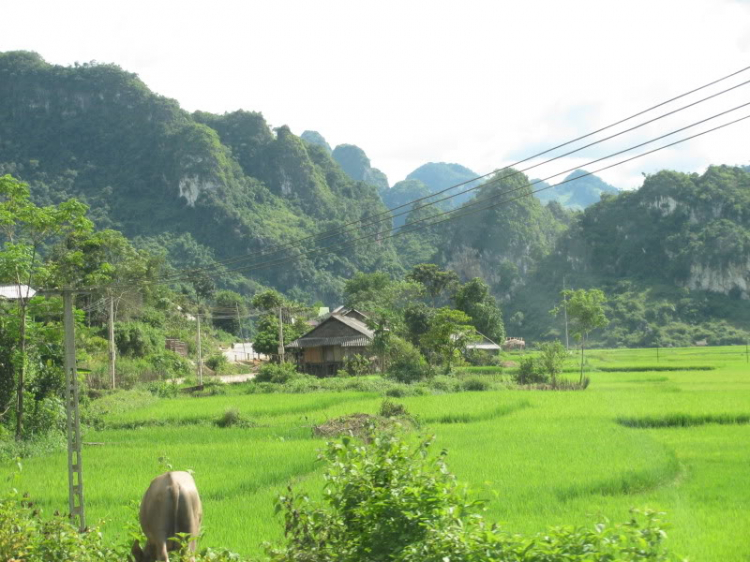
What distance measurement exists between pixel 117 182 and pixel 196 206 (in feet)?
31.7

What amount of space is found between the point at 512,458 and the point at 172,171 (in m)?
70.2

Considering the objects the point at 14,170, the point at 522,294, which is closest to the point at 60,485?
the point at 522,294

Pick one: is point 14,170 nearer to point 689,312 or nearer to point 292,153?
point 292,153

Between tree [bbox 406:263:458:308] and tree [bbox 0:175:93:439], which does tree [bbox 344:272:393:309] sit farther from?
tree [bbox 0:175:93:439]

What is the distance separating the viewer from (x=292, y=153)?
87625 millimetres

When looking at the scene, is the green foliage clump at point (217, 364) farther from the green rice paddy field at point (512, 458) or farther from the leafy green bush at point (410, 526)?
the leafy green bush at point (410, 526)

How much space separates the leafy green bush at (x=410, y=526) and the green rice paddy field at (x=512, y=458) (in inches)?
8.1

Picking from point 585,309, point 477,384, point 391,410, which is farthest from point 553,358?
point 391,410

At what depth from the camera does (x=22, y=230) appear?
1341cm

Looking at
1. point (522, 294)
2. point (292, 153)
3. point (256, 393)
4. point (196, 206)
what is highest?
point (292, 153)

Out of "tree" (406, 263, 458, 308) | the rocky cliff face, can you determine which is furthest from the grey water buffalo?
the rocky cliff face

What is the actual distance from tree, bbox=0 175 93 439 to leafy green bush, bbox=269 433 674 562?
9.99 m

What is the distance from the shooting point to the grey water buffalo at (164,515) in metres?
5.28

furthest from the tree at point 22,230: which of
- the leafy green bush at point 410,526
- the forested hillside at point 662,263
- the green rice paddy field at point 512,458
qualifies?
the forested hillside at point 662,263
